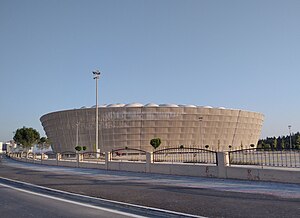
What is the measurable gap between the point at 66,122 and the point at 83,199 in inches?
2853

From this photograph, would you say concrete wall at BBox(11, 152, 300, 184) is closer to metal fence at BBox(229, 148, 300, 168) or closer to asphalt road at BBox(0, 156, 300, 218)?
asphalt road at BBox(0, 156, 300, 218)

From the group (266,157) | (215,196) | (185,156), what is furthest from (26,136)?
(215,196)

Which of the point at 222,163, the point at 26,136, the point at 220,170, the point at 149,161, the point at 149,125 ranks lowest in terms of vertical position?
the point at 220,170

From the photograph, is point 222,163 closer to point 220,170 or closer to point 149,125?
point 220,170

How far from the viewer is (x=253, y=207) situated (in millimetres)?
7930

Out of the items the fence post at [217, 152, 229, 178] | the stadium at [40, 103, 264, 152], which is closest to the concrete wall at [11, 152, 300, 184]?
the fence post at [217, 152, 229, 178]

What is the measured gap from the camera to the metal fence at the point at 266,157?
43.5ft

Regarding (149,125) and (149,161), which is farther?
(149,125)

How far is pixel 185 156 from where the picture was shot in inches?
698

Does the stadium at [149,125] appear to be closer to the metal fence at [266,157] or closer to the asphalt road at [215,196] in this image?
the metal fence at [266,157]

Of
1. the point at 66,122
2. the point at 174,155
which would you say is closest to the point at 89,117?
the point at 66,122

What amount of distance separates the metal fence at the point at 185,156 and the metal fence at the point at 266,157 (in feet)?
4.19

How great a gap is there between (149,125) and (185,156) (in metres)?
54.3

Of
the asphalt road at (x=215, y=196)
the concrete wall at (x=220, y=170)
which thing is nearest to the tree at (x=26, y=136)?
the concrete wall at (x=220, y=170)
